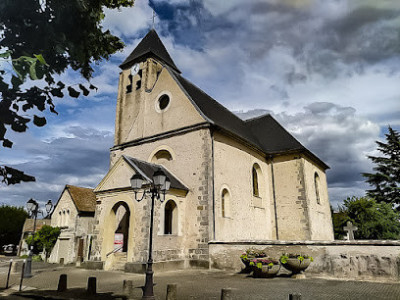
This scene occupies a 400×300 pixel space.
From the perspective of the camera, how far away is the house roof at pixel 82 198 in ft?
80.8

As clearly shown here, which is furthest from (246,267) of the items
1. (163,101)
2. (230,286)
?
(163,101)

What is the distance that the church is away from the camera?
1368cm

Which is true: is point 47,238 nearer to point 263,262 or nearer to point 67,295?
point 67,295

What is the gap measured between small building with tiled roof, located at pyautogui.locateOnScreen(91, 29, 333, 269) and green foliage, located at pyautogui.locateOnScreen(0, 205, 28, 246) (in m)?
24.8

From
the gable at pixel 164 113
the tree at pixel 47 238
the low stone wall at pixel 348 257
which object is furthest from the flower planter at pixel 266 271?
the tree at pixel 47 238

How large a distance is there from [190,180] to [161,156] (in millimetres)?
Answer: 3144

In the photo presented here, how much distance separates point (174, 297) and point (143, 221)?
6247 millimetres

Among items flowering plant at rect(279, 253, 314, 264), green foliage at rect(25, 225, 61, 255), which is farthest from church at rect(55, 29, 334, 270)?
green foliage at rect(25, 225, 61, 255)

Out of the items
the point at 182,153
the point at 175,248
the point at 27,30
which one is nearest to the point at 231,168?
the point at 182,153

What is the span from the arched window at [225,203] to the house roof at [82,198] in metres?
14.2

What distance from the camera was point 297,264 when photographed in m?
10.3

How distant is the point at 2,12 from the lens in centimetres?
406

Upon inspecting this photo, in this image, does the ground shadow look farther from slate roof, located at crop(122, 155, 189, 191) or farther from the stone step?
slate roof, located at crop(122, 155, 189, 191)

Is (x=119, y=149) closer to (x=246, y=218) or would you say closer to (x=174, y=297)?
(x=246, y=218)
